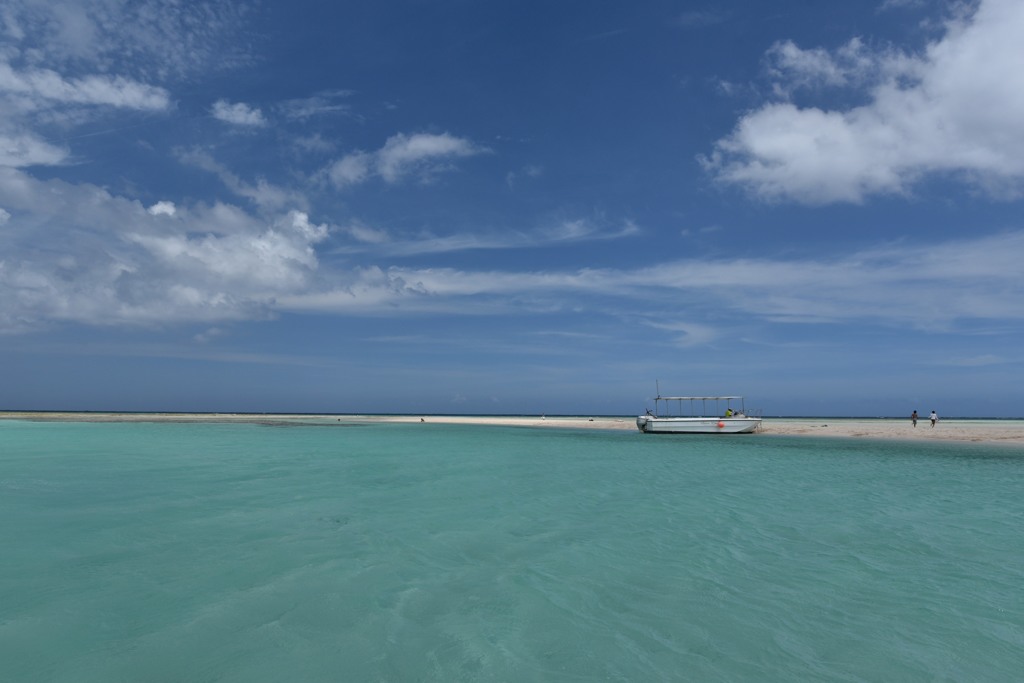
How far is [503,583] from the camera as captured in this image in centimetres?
1088

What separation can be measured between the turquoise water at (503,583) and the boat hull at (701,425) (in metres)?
47.6

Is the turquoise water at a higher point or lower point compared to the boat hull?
lower

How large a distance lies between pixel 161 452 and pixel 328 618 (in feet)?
113

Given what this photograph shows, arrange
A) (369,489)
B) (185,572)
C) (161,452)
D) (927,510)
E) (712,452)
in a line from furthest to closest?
(712,452)
(161,452)
(369,489)
(927,510)
(185,572)

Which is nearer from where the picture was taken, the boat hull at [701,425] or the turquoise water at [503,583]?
the turquoise water at [503,583]

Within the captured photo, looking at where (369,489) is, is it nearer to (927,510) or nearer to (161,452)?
(927,510)

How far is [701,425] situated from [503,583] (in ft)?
213

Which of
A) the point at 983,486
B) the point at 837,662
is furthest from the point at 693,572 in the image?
the point at 983,486

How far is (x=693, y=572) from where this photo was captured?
11.6m

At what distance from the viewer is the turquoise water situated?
7.66m

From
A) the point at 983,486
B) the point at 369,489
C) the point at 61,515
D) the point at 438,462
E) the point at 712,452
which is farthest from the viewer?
the point at 712,452

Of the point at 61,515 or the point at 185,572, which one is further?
the point at 61,515

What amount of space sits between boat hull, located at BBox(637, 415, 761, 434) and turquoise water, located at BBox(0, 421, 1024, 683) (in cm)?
4756

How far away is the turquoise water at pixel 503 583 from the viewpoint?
302 inches
